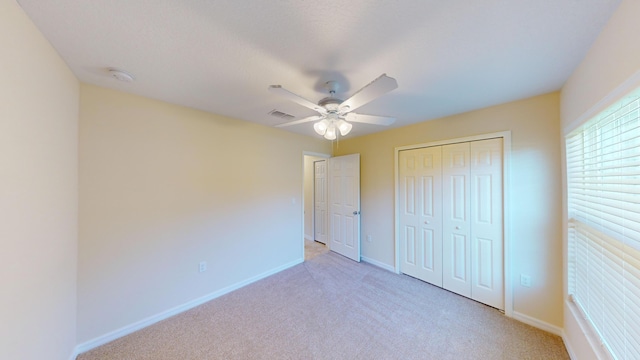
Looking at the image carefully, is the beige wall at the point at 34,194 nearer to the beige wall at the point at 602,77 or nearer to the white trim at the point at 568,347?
the beige wall at the point at 602,77

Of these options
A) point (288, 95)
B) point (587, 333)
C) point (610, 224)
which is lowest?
point (587, 333)

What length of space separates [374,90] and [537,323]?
2.77 metres

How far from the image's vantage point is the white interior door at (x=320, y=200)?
461cm

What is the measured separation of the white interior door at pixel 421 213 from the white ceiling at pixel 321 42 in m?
1.13

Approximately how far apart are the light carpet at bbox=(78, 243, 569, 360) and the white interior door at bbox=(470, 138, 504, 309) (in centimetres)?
23

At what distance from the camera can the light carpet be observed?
1.72 meters

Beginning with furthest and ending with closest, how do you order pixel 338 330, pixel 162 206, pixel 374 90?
pixel 162 206
pixel 338 330
pixel 374 90

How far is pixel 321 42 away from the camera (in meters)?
1.26

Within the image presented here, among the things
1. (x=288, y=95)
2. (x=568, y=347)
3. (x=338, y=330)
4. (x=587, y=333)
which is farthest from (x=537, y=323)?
(x=288, y=95)

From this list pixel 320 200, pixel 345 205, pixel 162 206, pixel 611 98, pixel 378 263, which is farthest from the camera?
pixel 320 200

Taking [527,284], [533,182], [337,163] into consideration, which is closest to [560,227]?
[533,182]

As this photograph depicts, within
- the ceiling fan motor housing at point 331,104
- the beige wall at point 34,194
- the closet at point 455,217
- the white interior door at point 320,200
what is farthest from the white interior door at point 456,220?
the beige wall at point 34,194

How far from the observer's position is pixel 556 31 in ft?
3.87

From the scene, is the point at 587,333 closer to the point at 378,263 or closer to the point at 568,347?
the point at 568,347
